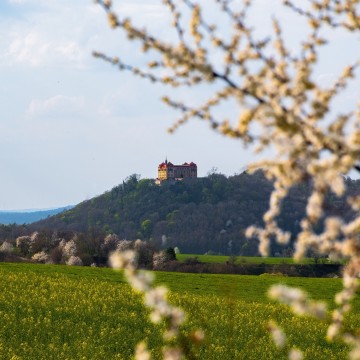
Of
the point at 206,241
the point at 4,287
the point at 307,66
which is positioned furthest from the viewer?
the point at 206,241

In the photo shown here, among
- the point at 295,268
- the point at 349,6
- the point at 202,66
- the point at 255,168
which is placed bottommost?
the point at 295,268

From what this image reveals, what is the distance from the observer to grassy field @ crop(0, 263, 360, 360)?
2159 centimetres

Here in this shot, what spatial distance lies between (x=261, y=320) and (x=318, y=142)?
87.2ft

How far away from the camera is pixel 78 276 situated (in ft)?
132

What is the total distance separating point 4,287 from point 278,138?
3058cm

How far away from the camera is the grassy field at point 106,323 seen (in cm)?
2159

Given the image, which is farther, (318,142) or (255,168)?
(255,168)

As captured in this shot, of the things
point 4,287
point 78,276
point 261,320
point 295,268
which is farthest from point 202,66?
point 295,268

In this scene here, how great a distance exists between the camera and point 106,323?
25.5 meters

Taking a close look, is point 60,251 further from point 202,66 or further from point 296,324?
point 202,66

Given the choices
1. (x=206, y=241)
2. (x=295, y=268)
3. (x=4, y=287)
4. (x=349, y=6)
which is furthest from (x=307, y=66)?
(x=206, y=241)

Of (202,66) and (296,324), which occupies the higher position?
(202,66)

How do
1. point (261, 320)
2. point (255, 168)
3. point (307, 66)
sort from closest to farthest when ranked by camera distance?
point (255, 168) → point (307, 66) → point (261, 320)

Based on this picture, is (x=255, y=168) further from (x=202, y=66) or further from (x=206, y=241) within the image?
(x=206, y=241)
